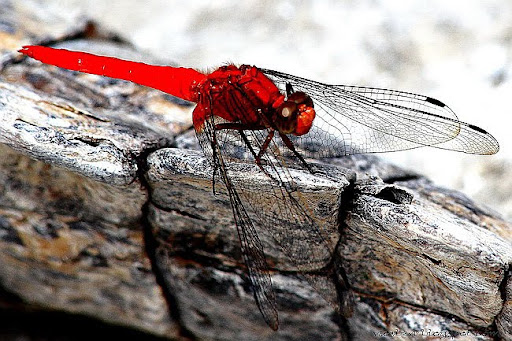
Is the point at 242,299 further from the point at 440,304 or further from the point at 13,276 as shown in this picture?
the point at 13,276

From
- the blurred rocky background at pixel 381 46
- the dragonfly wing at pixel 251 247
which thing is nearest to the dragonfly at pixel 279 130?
the dragonfly wing at pixel 251 247

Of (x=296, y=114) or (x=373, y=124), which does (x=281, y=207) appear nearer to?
(x=296, y=114)

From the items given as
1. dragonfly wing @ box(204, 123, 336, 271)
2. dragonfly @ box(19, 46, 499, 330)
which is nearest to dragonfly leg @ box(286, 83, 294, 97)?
dragonfly @ box(19, 46, 499, 330)

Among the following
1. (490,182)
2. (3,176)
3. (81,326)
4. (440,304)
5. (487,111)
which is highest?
(487,111)

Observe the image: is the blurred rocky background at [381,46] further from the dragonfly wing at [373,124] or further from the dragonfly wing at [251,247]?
the dragonfly wing at [251,247]

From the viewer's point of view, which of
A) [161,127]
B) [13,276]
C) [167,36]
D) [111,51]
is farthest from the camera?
[167,36]

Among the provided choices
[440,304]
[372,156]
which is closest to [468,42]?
[372,156]

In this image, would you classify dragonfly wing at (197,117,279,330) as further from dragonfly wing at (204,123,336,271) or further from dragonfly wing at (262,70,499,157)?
dragonfly wing at (262,70,499,157)
